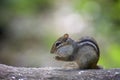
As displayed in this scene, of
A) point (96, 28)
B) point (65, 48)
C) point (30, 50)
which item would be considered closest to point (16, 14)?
point (30, 50)

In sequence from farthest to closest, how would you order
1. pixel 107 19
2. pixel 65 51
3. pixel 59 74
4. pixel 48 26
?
pixel 48 26, pixel 107 19, pixel 65 51, pixel 59 74

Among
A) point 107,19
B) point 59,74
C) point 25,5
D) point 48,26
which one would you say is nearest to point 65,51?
point 59,74

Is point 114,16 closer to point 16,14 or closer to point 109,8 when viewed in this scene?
point 109,8

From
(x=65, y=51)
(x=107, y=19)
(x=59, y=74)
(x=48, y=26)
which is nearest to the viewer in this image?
(x=59, y=74)

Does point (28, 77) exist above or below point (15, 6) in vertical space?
below

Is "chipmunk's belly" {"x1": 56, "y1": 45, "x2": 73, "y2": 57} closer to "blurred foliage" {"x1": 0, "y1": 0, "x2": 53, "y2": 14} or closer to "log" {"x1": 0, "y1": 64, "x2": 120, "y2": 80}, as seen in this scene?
"log" {"x1": 0, "y1": 64, "x2": 120, "y2": 80}

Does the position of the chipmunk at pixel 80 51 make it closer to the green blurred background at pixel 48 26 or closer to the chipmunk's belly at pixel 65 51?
the chipmunk's belly at pixel 65 51

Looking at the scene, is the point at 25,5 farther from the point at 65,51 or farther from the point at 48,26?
the point at 65,51

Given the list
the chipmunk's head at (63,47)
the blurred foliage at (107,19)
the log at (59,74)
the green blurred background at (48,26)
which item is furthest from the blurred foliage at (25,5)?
the log at (59,74)
